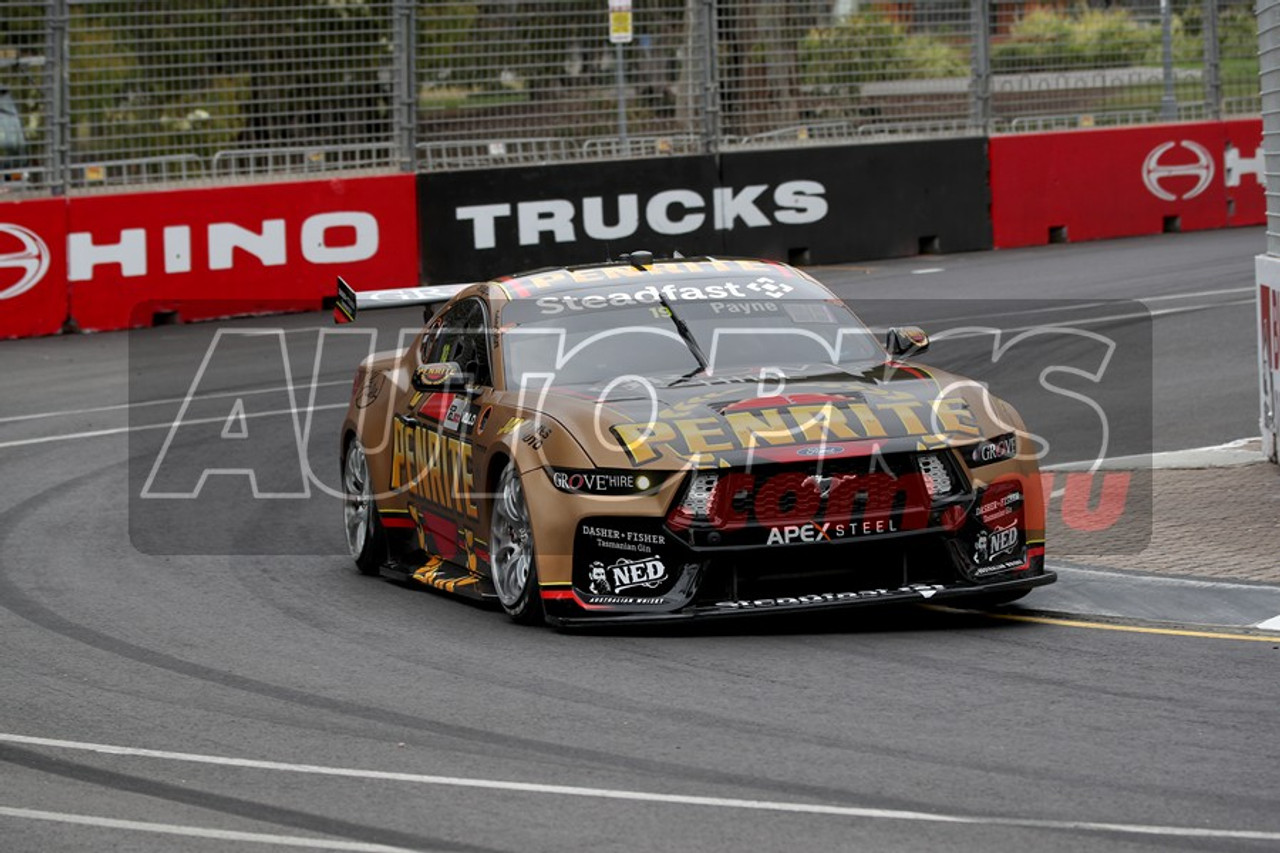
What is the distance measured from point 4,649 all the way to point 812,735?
12.3 ft

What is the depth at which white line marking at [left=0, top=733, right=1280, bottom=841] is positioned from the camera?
5.61 metres

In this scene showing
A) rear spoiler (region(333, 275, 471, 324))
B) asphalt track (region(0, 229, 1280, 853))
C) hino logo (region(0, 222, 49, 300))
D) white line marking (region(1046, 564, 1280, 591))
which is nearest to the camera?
asphalt track (region(0, 229, 1280, 853))

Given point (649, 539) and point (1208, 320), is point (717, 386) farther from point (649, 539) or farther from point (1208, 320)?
point (1208, 320)

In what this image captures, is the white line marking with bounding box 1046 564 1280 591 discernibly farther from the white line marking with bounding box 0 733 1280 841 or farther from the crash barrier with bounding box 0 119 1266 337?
the crash barrier with bounding box 0 119 1266 337

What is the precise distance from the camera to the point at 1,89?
67.5 feet

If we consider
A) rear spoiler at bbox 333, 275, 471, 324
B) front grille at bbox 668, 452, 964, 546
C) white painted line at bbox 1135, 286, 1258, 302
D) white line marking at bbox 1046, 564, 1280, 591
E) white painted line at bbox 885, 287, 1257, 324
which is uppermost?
white painted line at bbox 1135, 286, 1258, 302

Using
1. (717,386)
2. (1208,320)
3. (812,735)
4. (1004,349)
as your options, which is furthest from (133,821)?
(1208,320)

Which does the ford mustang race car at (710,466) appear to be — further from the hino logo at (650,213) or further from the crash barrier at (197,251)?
the hino logo at (650,213)

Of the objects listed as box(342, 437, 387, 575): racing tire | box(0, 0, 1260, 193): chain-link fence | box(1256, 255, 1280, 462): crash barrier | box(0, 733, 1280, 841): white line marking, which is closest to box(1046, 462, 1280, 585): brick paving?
box(1256, 255, 1280, 462): crash barrier

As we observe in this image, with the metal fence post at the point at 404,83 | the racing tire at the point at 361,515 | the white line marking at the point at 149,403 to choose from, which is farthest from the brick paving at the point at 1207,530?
the metal fence post at the point at 404,83

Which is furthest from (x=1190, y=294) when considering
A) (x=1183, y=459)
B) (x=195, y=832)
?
(x=195, y=832)

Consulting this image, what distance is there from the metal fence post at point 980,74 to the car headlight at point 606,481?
18.1 m

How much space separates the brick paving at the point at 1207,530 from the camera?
9633mm

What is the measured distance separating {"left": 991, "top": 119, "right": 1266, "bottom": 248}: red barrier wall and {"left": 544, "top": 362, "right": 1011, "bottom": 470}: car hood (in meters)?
16.8
